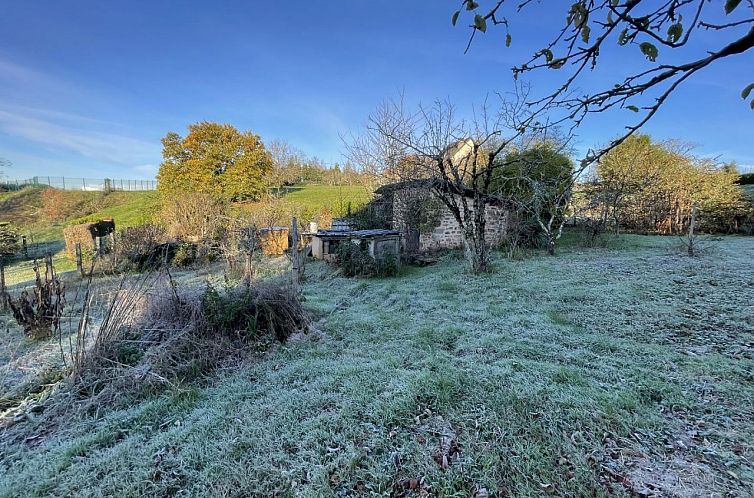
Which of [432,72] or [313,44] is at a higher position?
[313,44]

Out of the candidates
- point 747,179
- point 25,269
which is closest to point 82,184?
point 25,269

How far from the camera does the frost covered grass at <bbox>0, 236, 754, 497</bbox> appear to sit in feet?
6.73

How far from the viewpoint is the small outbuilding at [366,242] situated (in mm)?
9547

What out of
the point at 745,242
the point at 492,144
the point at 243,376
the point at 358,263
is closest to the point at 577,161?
the point at 243,376

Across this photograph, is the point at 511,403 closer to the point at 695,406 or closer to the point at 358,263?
the point at 695,406

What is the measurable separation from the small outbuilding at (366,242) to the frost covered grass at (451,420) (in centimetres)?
480

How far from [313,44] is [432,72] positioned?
3534 millimetres

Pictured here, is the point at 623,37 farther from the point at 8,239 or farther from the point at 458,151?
the point at 8,239

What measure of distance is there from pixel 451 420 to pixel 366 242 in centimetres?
727

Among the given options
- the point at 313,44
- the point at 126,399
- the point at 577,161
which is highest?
the point at 313,44

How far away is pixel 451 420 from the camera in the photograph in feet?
8.45

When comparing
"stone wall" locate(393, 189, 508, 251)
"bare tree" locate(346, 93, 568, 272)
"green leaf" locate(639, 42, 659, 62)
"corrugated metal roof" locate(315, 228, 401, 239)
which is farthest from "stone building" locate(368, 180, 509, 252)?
"green leaf" locate(639, 42, 659, 62)

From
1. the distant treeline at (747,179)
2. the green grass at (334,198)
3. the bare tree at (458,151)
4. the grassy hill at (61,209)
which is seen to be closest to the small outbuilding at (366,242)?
the bare tree at (458,151)

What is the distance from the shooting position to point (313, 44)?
9320 millimetres
